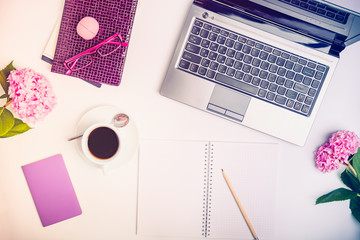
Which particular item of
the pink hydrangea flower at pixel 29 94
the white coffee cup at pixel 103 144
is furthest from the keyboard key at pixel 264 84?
the pink hydrangea flower at pixel 29 94

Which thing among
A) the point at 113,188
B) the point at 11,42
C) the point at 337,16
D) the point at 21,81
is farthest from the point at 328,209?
the point at 11,42

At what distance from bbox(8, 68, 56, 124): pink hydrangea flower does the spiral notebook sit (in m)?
0.35

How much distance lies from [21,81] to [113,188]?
43 centimetres

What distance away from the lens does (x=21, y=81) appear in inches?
32.0

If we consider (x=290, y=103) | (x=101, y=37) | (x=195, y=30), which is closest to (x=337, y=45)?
(x=290, y=103)

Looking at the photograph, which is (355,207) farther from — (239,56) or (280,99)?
(239,56)

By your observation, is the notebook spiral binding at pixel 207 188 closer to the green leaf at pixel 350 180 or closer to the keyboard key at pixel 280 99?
the keyboard key at pixel 280 99

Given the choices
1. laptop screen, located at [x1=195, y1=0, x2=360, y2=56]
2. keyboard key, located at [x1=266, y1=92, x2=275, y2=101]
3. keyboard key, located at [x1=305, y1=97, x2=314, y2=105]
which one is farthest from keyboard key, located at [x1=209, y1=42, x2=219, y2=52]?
keyboard key, located at [x1=305, y1=97, x2=314, y2=105]

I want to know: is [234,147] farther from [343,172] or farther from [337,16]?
[337,16]

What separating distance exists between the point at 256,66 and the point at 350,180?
1.56 ft

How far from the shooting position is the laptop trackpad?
89 centimetres

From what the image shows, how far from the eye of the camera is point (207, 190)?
93 centimetres

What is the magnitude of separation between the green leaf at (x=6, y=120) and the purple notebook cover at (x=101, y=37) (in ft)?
0.61

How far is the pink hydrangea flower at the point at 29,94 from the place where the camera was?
81 cm
